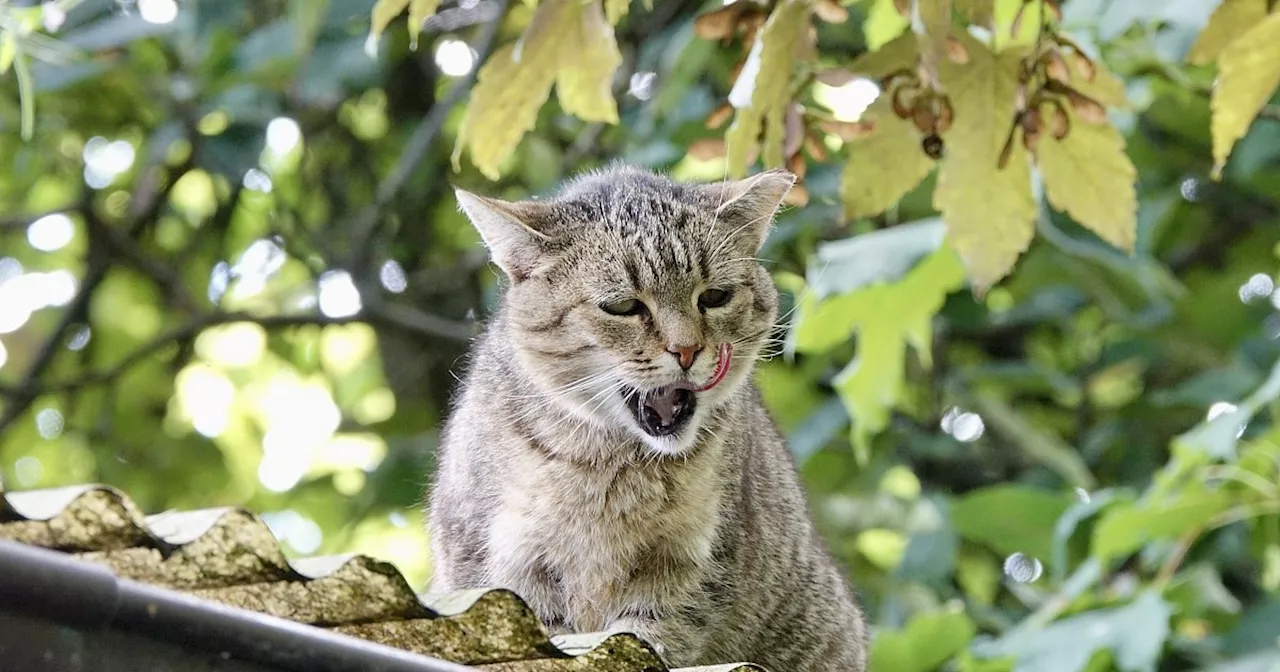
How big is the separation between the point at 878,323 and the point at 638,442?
0.80 meters

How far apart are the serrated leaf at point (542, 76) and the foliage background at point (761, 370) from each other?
→ 38.2 inches

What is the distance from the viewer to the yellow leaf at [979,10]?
246 cm

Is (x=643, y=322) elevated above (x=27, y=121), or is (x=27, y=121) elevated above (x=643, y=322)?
(x=27, y=121)

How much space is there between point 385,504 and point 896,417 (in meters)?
1.88

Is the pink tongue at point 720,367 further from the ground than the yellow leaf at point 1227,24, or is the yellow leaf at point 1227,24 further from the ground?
the yellow leaf at point 1227,24

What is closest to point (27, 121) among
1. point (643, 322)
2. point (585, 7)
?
point (585, 7)

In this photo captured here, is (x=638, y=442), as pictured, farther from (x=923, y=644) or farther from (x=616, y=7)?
(x=923, y=644)

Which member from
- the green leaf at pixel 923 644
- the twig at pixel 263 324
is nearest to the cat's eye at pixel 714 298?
the green leaf at pixel 923 644

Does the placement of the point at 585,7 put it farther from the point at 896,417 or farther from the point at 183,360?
the point at 183,360

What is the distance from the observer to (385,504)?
5.64 meters

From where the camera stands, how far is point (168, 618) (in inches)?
56.9

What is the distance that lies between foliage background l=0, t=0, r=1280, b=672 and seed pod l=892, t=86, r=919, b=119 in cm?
79

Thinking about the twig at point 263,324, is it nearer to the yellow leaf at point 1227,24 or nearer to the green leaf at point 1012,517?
the green leaf at point 1012,517

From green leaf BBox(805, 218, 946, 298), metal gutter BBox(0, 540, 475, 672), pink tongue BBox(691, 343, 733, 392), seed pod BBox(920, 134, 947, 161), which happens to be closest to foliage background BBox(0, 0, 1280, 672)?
green leaf BBox(805, 218, 946, 298)
